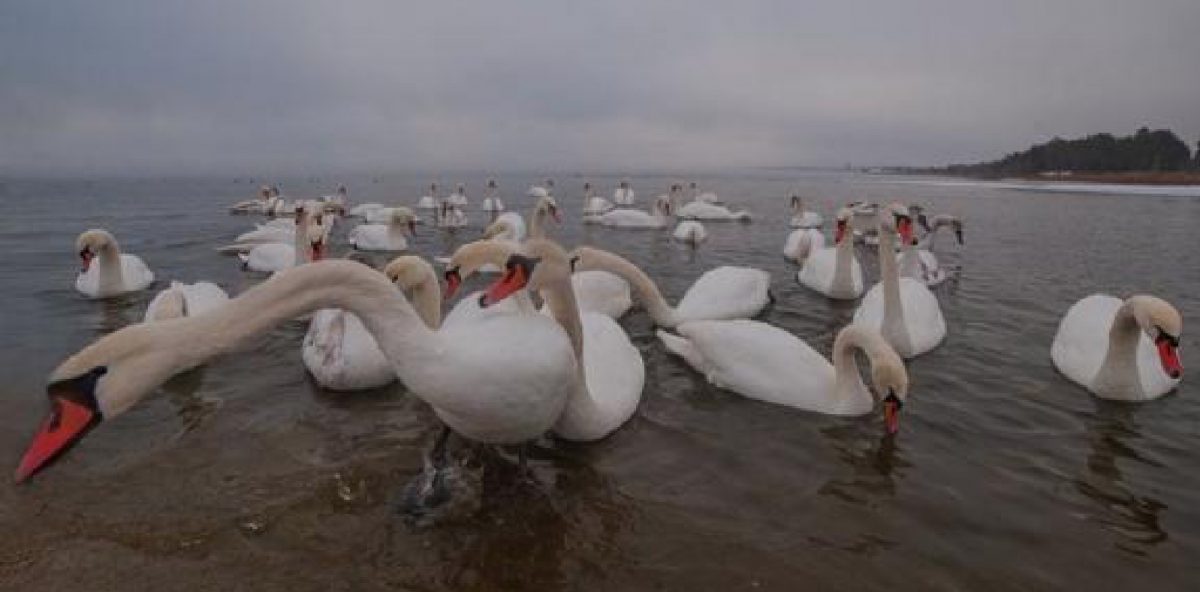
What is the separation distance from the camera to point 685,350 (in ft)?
25.6

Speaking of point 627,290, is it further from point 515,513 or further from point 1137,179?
point 1137,179

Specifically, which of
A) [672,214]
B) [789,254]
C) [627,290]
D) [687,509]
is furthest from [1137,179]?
[687,509]

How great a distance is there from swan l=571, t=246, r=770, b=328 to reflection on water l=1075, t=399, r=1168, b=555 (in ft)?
13.1

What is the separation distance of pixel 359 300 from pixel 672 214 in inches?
1080

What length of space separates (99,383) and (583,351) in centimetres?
363

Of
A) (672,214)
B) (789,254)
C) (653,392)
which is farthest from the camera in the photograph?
(672,214)

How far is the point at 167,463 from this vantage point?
5227 millimetres

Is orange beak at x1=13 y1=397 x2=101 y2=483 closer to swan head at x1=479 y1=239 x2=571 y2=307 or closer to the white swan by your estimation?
swan head at x1=479 y1=239 x2=571 y2=307

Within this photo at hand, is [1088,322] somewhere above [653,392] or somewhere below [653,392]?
above

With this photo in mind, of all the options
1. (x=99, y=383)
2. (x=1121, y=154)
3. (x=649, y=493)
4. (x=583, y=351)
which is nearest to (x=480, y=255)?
(x=583, y=351)

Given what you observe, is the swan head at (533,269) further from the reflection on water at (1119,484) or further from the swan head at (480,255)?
the reflection on water at (1119,484)

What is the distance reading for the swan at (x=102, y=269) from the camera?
34.4 ft

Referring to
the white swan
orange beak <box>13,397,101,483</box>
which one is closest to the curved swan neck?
orange beak <box>13,397,101,483</box>

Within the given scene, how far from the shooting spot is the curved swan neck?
8.34m
